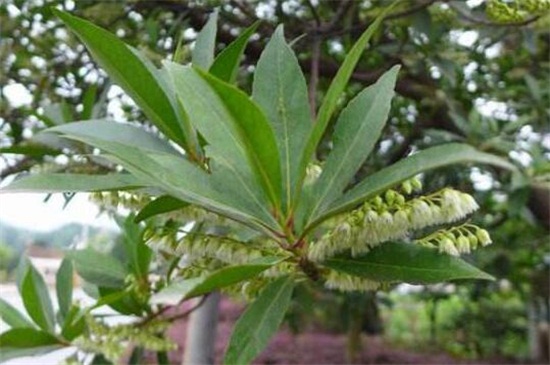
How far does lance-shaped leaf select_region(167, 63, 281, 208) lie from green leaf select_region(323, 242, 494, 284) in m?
0.11

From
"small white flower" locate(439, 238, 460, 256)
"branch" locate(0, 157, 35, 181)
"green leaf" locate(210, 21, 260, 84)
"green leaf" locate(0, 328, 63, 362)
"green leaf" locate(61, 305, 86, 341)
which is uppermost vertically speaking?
"branch" locate(0, 157, 35, 181)

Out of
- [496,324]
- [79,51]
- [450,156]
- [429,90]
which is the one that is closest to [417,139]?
[429,90]

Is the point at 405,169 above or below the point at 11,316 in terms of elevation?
above

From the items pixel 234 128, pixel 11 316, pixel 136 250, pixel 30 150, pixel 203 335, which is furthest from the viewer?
pixel 203 335

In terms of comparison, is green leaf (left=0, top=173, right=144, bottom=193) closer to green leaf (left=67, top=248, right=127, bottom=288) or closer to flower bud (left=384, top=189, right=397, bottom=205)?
flower bud (left=384, top=189, right=397, bottom=205)

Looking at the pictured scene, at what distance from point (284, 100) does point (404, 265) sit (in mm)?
207

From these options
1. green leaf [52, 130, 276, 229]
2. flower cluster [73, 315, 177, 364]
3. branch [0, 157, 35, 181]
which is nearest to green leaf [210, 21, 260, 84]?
green leaf [52, 130, 276, 229]

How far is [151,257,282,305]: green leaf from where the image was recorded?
56cm

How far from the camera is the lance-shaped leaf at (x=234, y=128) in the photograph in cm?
58

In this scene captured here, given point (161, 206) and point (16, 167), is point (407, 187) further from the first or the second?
point (16, 167)

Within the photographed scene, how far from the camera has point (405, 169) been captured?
23.6 inches

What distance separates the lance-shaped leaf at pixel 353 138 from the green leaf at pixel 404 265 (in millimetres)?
77

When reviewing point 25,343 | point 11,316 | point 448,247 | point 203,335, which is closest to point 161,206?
point 448,247

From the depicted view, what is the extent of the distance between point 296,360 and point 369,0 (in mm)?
1887
